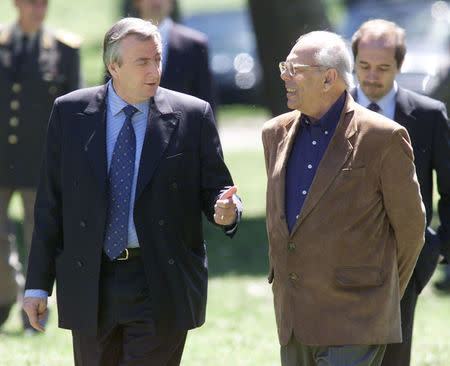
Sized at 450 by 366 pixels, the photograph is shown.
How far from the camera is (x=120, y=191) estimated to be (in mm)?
4707

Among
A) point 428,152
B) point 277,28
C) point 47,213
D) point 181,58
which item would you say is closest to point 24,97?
point 181,58

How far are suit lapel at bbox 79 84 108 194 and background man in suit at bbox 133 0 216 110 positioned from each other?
3.19 m

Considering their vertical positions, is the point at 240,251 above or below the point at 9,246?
below

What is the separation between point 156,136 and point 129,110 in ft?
0.59

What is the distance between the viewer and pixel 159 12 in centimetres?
805

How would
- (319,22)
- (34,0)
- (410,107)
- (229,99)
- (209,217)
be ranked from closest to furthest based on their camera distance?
(209,217), (410,107), (34,0), (319,22), (229,99)

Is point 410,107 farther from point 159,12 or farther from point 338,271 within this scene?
point 159,12

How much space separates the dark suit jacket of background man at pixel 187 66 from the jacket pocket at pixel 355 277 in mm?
3744

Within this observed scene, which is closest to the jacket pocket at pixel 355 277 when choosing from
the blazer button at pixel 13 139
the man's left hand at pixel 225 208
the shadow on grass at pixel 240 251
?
the man's left hand at pixel 225 208

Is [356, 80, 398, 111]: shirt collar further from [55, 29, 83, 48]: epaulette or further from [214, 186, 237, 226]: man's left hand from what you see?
[55, 29, 83, 48]: epaulette

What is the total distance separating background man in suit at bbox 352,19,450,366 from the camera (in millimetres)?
5352

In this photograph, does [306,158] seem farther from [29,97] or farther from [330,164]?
[29,97]

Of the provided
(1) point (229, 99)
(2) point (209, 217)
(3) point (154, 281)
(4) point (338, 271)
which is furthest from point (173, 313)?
(1) point (229, 99)

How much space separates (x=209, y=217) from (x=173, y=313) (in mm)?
479
